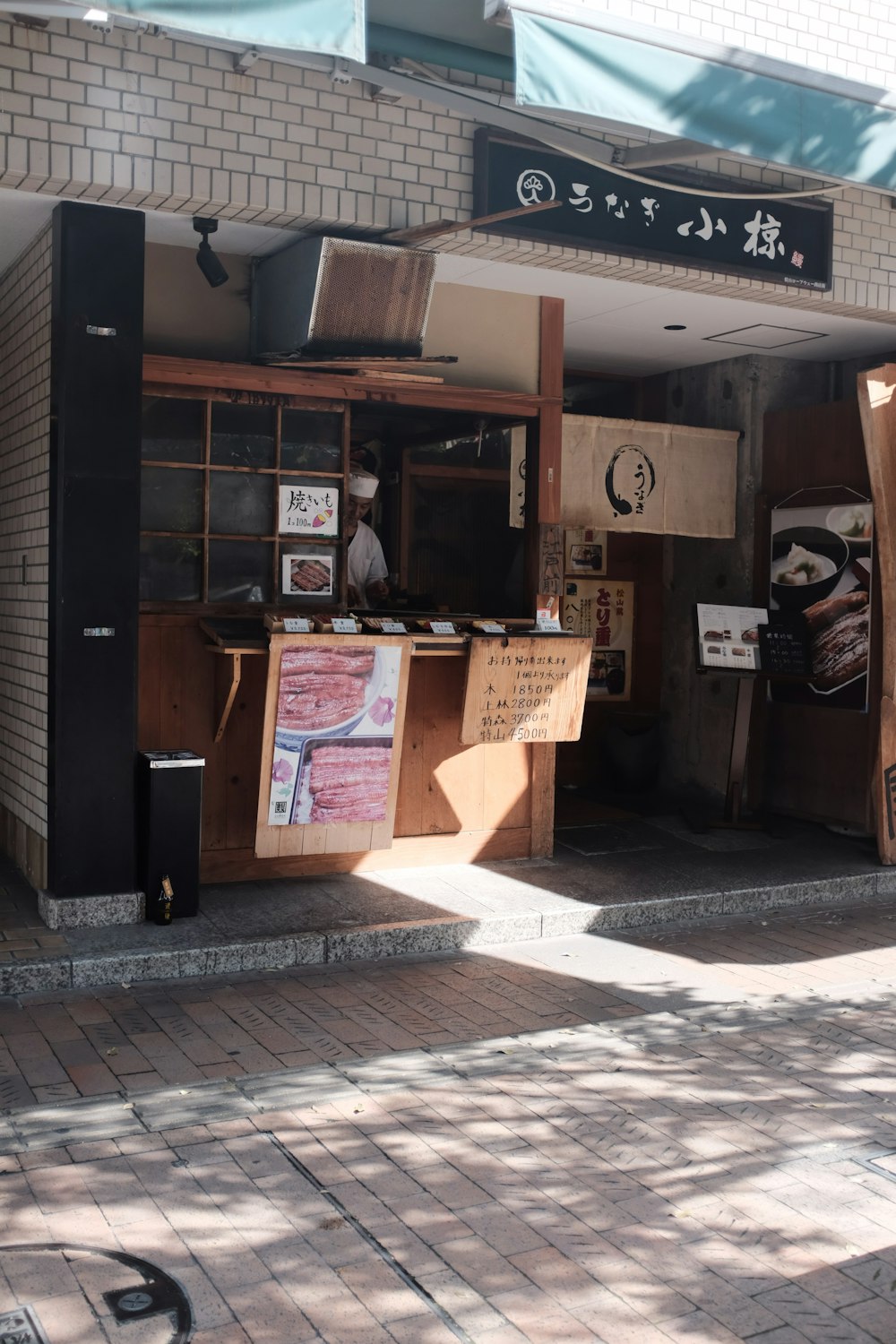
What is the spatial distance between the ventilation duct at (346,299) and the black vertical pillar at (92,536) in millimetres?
841

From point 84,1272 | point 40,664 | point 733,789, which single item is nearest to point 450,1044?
point 84,1272

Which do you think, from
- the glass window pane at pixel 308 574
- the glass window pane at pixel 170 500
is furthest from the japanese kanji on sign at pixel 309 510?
the glass window pane at pixel 170 500

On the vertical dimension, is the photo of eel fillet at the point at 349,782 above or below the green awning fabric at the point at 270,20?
below

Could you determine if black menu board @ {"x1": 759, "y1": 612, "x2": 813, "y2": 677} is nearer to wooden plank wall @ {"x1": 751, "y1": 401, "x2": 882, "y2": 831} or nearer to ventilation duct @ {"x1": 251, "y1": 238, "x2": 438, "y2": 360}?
wooden plank wall @ {"x1": 751, "y1": 401, "x2": 882, "y2": 831}

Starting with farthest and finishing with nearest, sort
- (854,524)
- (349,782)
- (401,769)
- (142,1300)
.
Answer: (854,524)
(401,769)
(349,782)
(142,1300)

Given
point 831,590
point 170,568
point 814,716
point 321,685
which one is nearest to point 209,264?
point 170,568

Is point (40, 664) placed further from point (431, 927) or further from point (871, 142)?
point (871, 142)

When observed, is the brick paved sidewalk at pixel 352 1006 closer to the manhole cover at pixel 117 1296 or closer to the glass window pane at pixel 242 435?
the manhole cover at pixel 117 1296

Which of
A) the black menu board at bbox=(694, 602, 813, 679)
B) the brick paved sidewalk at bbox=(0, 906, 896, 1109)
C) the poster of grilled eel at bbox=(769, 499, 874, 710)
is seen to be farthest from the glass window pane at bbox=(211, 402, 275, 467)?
the poster of grilled eel at bbox=(769, 499, 874, 710)

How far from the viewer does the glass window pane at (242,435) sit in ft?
23.9

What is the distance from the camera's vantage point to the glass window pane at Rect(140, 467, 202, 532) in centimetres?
714

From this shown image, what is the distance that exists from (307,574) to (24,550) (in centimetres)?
163

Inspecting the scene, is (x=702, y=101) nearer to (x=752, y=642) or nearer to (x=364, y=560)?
(x=364, y=560)

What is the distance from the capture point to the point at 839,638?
30.5ft
